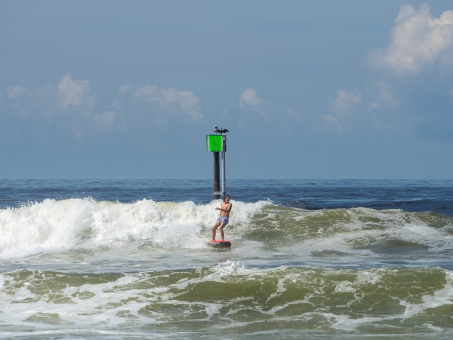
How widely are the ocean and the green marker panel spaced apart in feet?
8.77

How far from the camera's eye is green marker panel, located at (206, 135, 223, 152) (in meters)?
33.4

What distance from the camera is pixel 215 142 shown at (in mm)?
33469

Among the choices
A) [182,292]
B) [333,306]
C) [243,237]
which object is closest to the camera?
[333,306]

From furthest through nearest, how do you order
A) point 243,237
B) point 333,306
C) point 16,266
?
point 243,237 < point 16,266 < point 333,306

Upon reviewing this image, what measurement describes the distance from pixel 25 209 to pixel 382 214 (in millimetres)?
15364

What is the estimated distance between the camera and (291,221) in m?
33.2

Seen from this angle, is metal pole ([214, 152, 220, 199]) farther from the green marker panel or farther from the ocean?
the ocean

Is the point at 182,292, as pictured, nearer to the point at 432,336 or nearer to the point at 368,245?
the point at 432,336

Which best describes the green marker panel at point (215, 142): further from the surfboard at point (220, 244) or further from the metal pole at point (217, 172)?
the surfboard at point (220, 244)

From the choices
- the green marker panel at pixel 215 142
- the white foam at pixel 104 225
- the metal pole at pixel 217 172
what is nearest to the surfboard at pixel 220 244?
the white foam at pixel 104 225

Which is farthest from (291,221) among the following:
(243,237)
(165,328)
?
(165,328)

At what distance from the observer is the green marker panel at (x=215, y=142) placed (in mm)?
33438

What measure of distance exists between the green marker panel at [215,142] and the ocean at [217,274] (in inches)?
105

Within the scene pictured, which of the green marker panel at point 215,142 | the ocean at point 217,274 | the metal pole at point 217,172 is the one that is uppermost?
the green marker panel at point 215,142
